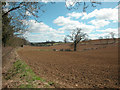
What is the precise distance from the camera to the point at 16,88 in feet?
14.8

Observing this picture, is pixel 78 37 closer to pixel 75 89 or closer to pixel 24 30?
pixel 24 30

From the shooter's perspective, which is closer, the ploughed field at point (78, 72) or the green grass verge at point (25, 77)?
the green grass verge at point (25, 77)

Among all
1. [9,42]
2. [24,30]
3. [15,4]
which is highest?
[15,4]

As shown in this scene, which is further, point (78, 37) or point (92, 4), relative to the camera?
point (78, 37)

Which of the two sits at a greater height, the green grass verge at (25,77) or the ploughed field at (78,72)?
the green grass verge at (25,77)

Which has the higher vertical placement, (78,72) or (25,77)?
(25,77)

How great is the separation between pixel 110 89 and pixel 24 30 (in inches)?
365

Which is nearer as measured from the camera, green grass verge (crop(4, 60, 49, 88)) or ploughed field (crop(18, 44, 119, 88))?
green grass verge (crop(4, 60, 49, 88))

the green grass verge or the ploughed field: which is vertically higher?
the green grass verge

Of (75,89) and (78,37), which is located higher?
(78,37)

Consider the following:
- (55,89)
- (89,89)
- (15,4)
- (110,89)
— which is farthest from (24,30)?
(110,89)

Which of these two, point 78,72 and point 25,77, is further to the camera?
point 78,72

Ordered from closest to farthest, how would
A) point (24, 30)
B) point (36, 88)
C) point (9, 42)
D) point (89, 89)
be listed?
point (36, 88) < point (89, 89) < point (24, 30) < point (9, 42)

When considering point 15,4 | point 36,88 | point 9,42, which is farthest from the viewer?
point 9,42
